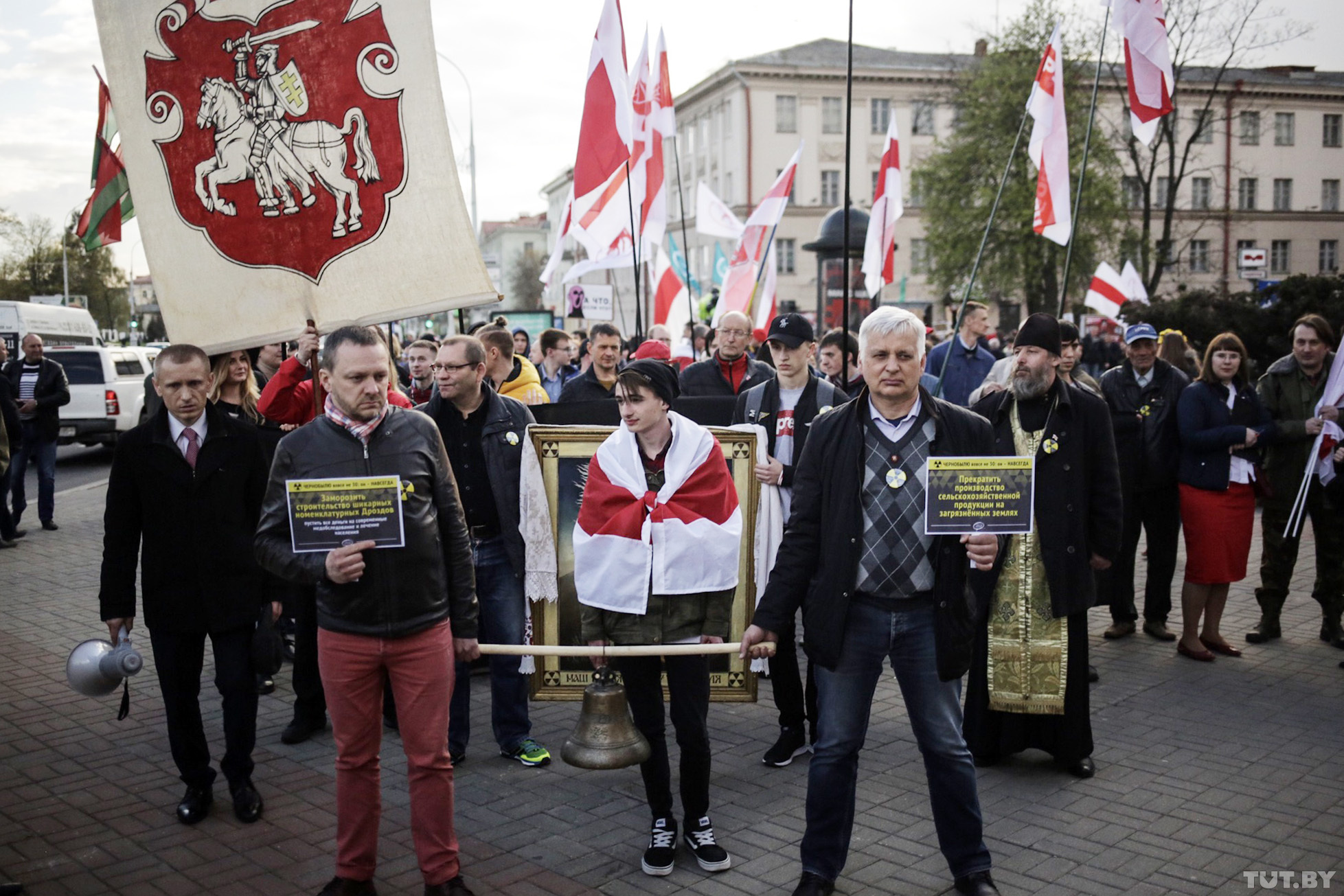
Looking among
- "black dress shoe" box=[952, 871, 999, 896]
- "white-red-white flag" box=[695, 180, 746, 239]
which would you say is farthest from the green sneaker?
"white-red-white flag" box=[695, 180, 746, 239]

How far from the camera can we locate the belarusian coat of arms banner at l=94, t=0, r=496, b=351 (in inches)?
192

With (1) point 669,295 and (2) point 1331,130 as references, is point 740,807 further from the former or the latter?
(2) point 1331,130

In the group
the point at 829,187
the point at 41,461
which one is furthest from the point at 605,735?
the point at 829,187

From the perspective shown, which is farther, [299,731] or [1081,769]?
[299,731]

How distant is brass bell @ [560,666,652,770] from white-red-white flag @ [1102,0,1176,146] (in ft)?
22.8

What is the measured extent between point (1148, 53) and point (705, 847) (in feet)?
24.8

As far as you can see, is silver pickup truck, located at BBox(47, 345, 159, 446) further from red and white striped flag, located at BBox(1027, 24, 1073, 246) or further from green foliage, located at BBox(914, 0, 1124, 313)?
green foliage, located at BBox(914, 0, 1124, 313)

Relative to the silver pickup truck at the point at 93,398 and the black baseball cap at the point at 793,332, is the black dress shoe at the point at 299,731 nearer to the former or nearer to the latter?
the black baseball cap at the point at 793,332

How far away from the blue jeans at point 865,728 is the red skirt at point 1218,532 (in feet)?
13.5

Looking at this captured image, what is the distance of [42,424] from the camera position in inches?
532

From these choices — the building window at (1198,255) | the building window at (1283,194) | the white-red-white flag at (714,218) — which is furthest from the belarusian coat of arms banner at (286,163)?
the building window at (1283,194)

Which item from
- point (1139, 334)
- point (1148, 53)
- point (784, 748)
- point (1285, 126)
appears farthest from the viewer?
point (1285, 126)

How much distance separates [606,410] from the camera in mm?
6285

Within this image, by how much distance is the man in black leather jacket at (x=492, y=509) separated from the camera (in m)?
5.75
